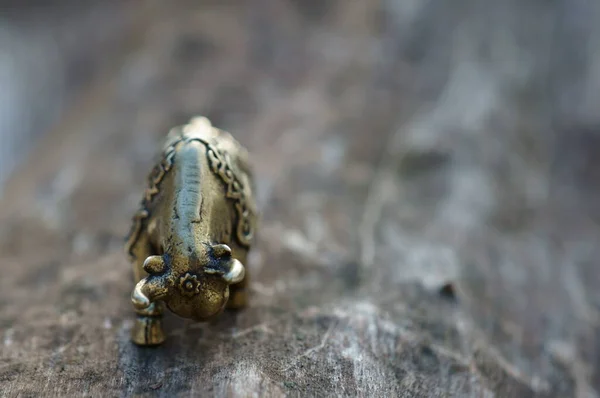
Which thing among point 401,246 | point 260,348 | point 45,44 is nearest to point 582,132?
point 401,246

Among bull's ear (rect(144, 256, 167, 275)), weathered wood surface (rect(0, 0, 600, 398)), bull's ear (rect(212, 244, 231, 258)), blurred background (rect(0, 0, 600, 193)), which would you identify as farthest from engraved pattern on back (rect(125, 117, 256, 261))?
blurred background (rect(0, 0, 600, 193))

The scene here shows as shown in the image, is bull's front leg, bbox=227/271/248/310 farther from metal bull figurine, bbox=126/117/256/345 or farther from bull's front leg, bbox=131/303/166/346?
bull's front leg, bbox=131/303/166/346

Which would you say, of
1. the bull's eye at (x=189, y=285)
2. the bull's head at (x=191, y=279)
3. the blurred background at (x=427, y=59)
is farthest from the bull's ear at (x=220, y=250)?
the blurred background at (x=427, y=59)

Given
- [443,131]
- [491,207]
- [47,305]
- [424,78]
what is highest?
[424,78]

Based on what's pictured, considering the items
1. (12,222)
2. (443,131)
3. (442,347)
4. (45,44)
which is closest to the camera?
(442,347)

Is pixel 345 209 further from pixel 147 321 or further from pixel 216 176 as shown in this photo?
pixel 147 321

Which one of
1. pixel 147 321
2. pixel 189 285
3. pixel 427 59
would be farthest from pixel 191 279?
pixel 427 59

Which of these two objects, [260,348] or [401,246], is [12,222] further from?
[401,246]

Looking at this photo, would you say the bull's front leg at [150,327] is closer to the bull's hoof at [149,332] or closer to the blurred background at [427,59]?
the bull's hoof at [149,332]
